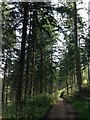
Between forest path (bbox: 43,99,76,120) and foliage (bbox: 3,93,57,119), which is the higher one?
foliage (bbox: 3,93,57,119)

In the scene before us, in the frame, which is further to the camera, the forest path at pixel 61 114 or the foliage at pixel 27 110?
the forest path at pixel 61 114

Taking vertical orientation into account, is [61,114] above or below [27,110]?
below

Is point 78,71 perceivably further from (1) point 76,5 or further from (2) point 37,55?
(2) point 37,55

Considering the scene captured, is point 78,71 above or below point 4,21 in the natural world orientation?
below

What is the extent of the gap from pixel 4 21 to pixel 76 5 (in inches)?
438

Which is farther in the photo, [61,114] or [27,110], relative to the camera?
[61,114]

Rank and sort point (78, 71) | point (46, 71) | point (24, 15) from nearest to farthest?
point (24, 15)
point (78, 71)
point (46, 71)

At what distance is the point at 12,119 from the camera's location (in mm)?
13250

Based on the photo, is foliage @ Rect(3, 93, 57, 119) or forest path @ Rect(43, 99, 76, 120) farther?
forest path @ Rect(43, 99, 76, 120)

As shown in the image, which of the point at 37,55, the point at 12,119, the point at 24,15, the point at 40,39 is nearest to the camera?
the point at 12,119

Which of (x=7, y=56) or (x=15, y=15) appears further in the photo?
(x=7, y=56)

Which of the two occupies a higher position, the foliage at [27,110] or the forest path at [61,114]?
the foliage at [27,110]

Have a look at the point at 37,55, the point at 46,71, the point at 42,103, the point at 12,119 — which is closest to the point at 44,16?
the point at 42,103

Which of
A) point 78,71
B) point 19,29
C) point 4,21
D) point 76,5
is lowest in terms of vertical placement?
point 78,71
